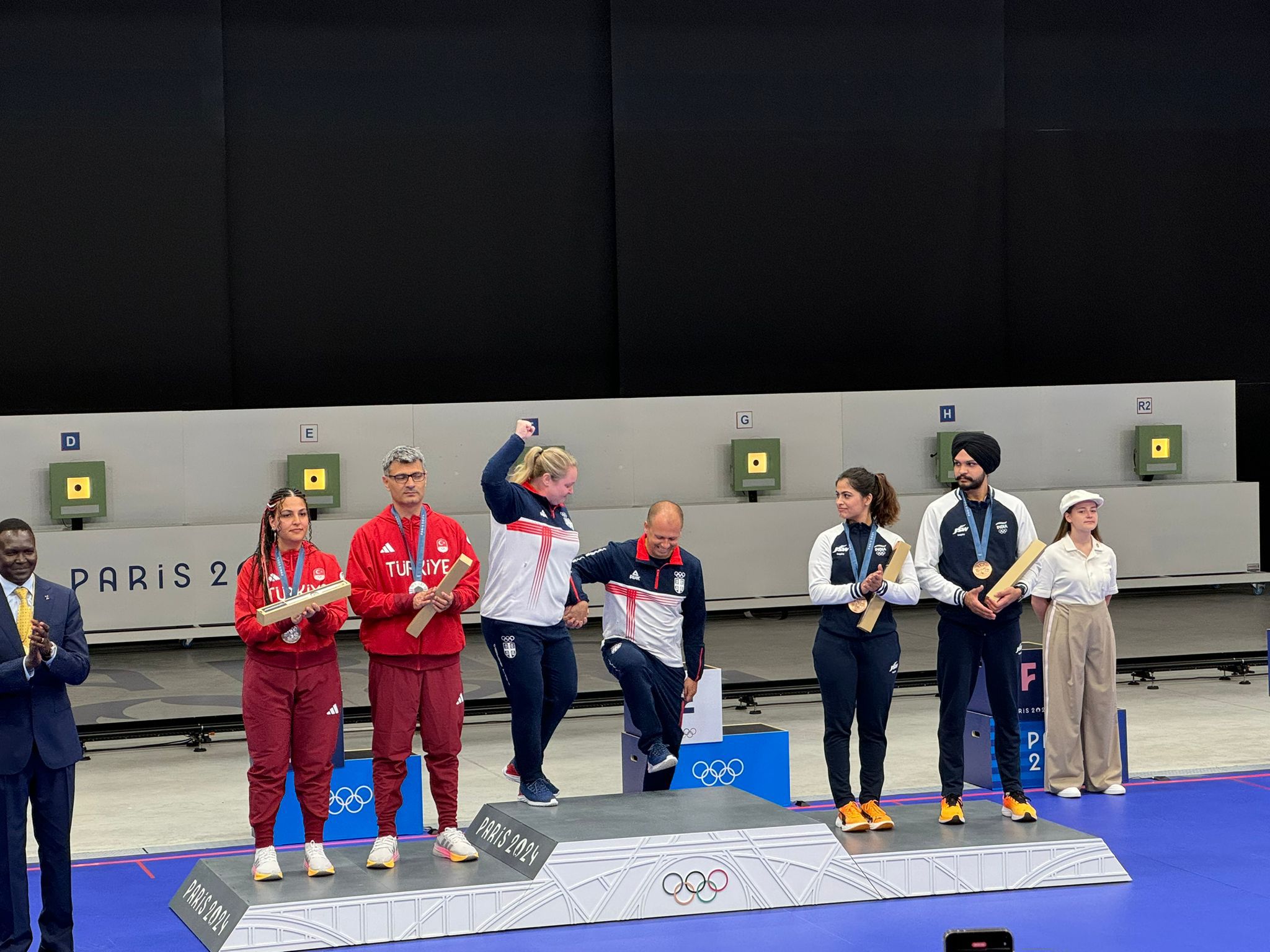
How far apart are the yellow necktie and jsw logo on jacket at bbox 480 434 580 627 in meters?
2.12

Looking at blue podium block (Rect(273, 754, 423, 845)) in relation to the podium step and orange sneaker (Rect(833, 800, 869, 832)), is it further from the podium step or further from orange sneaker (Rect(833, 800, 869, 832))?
orange sneaker (Rect(833, 800, 869, 832))

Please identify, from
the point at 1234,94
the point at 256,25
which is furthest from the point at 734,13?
the point at 1234,94

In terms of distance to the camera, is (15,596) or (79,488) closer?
(15,596)

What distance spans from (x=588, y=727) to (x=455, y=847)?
4714 millimetres

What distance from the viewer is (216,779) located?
33.8 ft

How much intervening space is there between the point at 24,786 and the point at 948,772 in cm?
427

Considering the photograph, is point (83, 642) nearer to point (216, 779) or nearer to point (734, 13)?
point (216, 779)

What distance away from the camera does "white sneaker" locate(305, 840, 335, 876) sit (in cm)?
695

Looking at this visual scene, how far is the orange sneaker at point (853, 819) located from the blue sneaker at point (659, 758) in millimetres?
859

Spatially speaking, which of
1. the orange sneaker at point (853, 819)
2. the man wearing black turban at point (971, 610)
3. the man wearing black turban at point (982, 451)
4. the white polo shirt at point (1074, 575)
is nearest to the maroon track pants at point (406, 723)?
the orange sneaker at point (853, 819)

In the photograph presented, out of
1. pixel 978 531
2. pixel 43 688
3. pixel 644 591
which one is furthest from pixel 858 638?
pixel 43 688

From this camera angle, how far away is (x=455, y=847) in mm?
7281

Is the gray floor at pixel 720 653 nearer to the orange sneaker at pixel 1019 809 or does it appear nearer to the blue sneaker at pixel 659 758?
the blue sneaker at pixel 659 758

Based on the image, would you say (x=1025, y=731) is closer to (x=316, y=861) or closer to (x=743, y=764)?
(x=743, y=764)
